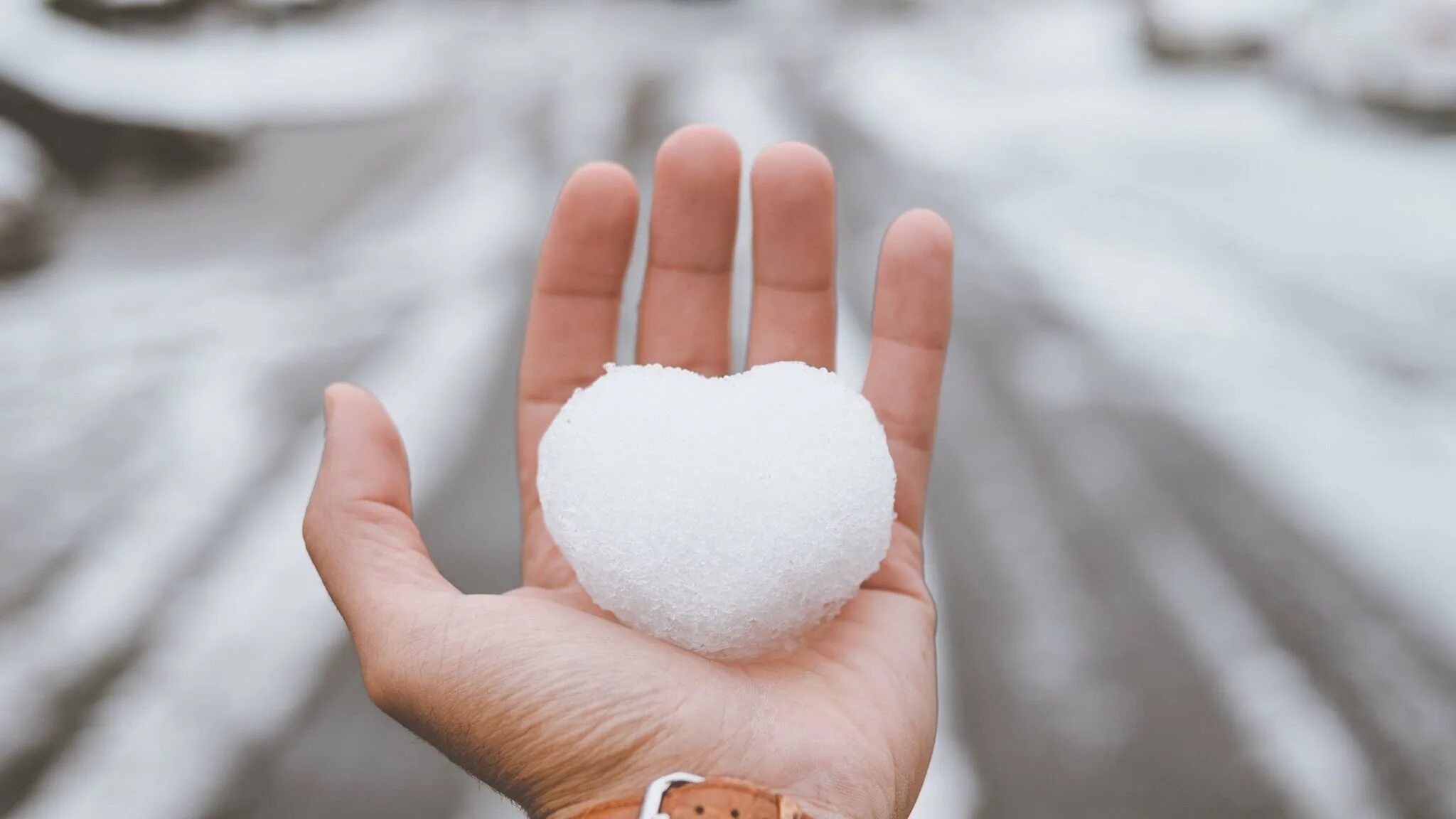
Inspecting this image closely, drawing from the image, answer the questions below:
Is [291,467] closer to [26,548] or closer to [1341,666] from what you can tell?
[26,548]

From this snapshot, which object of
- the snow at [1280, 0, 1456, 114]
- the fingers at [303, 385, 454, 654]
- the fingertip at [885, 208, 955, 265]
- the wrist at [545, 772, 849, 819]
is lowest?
the wrist at [545, 772, 849, 819]

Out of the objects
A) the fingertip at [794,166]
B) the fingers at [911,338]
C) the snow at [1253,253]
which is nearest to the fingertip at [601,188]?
the fingertip at [794,166]

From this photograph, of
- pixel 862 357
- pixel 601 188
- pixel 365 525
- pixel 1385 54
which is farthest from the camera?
pixel 1385 54

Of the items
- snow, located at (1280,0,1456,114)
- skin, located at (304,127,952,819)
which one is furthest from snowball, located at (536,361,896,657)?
snow, located at (1280,0,1456,114)

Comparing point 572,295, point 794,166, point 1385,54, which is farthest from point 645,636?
point 1385,54

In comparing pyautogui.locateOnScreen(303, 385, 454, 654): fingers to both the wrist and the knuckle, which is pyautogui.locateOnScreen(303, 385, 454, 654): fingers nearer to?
the knuckle

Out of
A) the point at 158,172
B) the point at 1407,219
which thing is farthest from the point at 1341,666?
the point at 158,172

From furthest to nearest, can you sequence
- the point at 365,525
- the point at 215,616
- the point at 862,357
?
the point at 862,357 < the point at 215,616 < the point at 365,525

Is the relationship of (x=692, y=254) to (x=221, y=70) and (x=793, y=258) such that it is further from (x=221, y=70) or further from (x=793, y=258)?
(x=221, y=70)
